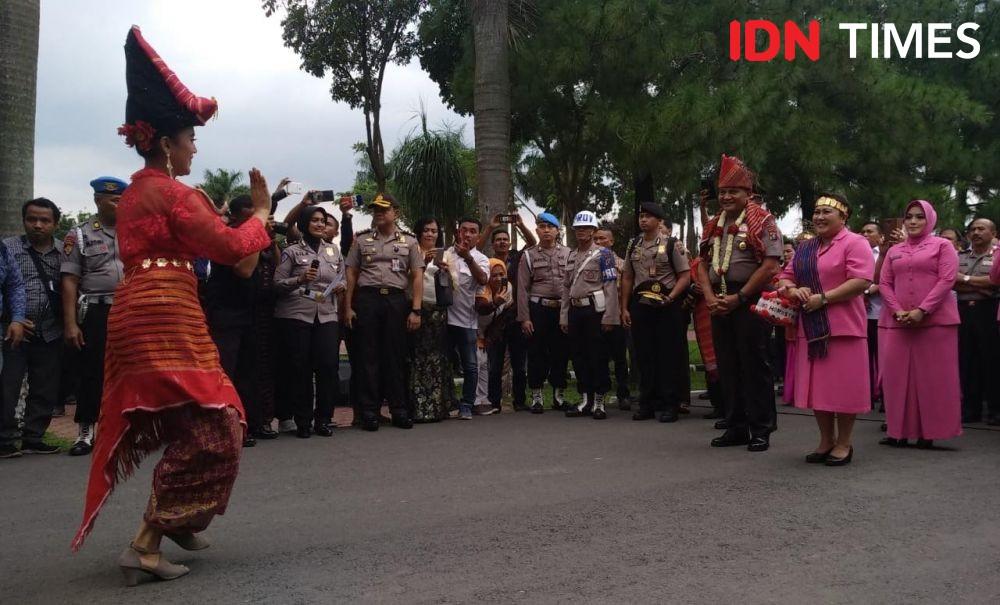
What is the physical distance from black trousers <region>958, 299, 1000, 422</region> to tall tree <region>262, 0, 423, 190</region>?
1273cm

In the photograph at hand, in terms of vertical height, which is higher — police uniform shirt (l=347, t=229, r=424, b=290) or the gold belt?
police uniform shirt (l=347, t=229, r=424, b=290)

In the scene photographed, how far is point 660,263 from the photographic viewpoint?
894 cm

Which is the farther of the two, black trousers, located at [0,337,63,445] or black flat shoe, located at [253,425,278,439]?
black flat shoe, located at [253,425,278,439]

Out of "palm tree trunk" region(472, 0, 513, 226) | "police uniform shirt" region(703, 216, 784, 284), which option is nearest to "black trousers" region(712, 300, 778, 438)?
"police uniform shirt" region(703, 216, 784, 284)

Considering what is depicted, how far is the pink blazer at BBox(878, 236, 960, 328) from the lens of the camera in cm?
700

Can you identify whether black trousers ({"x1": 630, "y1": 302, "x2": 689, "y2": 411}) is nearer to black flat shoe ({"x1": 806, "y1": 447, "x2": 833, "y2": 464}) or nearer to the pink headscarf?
the pink headscarf

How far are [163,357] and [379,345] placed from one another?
191 inches

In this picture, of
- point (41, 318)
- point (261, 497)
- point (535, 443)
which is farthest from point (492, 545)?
point (41, 318)

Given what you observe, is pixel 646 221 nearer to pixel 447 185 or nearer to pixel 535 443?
pixel 535 443

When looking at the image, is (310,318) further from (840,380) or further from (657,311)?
(840,380)

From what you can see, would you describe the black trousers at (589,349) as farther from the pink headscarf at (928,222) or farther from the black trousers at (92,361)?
the black trousers at (92,361)

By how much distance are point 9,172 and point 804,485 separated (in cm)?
790

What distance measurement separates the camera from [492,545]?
13.9 feet

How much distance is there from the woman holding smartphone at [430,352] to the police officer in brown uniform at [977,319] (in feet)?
17.0
